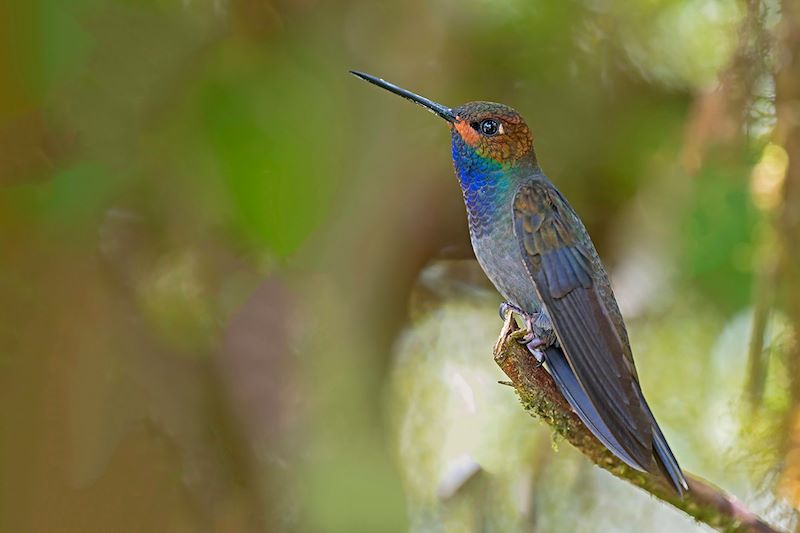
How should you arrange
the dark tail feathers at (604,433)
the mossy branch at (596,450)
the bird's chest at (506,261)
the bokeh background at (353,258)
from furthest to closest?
the bokeh background at (353,258) < the bird's chest at (506,261) < the mossy branch at (596,450) < the dark tail feathers at (604,433)

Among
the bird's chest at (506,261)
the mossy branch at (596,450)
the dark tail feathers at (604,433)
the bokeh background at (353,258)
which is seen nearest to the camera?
the dark tail feathers at (604,433)

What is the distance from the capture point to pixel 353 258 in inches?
115

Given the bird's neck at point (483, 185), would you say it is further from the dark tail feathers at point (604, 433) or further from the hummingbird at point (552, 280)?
the dark tail feathers at point (604, 433)

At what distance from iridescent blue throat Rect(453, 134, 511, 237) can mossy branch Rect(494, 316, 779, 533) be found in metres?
0.25

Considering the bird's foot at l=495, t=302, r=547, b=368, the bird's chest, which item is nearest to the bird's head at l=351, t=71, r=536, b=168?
the bird's chest

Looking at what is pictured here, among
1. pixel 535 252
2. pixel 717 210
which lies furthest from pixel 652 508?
pixel 535 252

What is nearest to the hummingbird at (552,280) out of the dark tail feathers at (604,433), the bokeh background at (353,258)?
the dark tail feathers at (604,433)

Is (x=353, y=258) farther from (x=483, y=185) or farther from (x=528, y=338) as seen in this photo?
(x=528, y=338)

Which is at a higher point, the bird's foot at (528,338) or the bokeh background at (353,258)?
the bokeh background at (353,258)

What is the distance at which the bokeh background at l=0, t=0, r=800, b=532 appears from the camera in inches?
99.1

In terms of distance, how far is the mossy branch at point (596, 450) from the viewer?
67.9 inches

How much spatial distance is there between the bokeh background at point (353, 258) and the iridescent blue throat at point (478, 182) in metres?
0.56

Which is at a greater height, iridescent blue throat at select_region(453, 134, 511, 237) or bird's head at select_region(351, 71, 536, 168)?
bird's head at select_region(351, 71, 536, 168)

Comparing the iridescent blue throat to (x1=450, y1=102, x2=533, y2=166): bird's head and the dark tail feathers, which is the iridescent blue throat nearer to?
(x1=450, y1=102, x2=533, y2=166): bird's head
